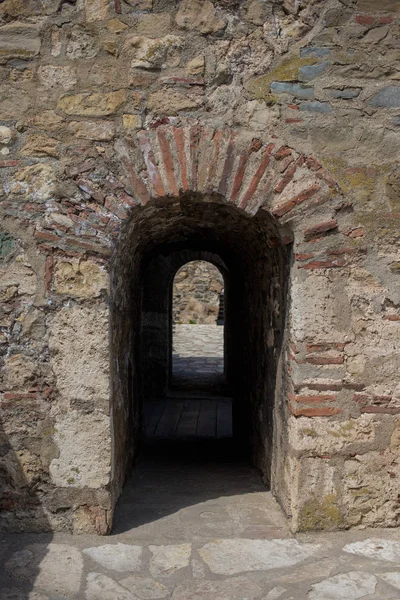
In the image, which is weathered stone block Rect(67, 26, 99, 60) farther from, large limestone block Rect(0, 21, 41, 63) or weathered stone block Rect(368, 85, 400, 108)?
weathered stone block Rect(368, 85, 400, 108)

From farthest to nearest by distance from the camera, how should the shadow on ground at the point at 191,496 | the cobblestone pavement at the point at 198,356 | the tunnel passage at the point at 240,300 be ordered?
the cobblestone pavement at the point at 198,356
the tunnel passage at the point at 240,300
the shadow on ground at the point at 191,496

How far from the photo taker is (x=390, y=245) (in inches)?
130

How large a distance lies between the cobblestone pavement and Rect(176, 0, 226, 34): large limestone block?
6659 millimetres

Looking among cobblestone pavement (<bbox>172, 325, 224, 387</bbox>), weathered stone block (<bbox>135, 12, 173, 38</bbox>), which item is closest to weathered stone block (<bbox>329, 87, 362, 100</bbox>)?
weathered stone block (<bbox>135, 12, 173, 38</bbox>)

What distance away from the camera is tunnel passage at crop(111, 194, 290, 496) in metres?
3.63

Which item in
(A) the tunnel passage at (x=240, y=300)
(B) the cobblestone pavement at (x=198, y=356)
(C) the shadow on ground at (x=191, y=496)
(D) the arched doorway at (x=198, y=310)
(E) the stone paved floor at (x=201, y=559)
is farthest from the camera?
(D) the arched doorway at (x=198, y=310)

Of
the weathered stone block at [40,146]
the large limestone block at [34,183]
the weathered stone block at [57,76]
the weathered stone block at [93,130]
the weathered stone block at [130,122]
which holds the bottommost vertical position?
the large limestone block at [34,183]

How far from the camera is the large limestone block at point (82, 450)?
3.24 m

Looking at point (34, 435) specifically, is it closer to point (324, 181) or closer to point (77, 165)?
point (77, 165)

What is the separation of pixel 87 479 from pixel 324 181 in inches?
83.4

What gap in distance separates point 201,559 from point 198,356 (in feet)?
30.6

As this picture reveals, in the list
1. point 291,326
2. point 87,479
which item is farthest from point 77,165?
point 87,479

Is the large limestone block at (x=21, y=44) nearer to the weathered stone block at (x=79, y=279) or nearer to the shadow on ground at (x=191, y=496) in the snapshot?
the weathered stone block at (x=79, y=279)

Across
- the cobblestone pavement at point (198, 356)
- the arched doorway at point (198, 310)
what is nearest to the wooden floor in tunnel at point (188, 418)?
the cobblestone pavement at point (198, 356)
